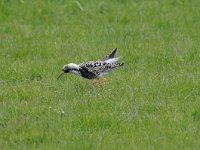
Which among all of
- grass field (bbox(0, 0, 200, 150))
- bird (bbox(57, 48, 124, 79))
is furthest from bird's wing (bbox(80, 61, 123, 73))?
grass field (bbox(0, 0, 200, 150))

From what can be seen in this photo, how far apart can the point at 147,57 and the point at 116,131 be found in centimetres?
416

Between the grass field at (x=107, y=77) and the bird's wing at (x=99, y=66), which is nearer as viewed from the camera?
the grass field at (x=107, y=77)

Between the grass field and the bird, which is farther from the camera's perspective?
the bird

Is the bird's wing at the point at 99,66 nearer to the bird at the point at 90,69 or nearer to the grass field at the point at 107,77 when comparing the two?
the bird at the point at 90,69

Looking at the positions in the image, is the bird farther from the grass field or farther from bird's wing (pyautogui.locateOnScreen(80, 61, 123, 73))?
the grass field

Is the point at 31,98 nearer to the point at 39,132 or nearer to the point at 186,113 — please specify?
the point at 39,132

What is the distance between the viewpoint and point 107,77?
13.0m

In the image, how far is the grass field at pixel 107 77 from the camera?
10141mm

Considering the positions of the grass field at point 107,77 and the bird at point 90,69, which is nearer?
the grass field at point 107,77

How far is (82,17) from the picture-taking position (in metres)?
17.4

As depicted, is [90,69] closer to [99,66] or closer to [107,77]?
[99,66]

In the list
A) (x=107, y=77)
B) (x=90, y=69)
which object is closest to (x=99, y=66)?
(x=90, y=69)

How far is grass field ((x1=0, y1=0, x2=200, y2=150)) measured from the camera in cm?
1014

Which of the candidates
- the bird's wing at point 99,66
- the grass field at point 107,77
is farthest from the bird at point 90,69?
the grass field at point 107,77
